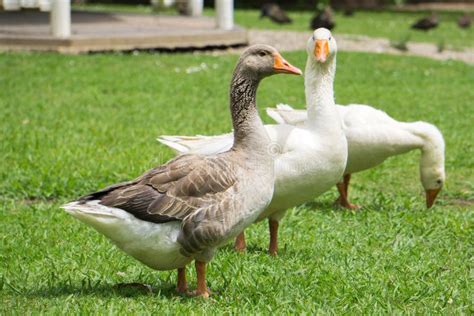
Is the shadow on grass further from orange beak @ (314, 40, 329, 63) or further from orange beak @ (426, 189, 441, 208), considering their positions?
orange beak @ (426, 189, 441, 208)

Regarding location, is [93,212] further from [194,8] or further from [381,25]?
[381,25]

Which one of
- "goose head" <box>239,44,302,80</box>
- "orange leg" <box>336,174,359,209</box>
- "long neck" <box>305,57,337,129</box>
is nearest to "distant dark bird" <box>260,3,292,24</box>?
"orange leg" <box>336,174,359,209</box>

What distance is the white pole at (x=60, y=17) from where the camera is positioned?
16.1 metres

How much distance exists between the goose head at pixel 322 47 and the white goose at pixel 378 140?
739mm

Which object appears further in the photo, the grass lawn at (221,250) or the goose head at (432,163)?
the goose head at (432,163)

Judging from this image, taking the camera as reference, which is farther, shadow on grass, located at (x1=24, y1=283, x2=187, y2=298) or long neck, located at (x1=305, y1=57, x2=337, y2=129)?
long neck, located at (x1=305, y1=57, x2=337, y2=129)

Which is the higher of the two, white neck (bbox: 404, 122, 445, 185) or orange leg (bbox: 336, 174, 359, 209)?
white neck (bbox: 404, 122, 445, 185)

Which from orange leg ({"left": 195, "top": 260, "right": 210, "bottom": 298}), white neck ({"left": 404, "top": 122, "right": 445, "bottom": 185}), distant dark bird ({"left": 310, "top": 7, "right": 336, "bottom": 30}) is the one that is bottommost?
orange leg ({"left": 195, "top": 260, "right": 210, "bottom": 298})

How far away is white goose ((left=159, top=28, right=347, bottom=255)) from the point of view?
6020mm

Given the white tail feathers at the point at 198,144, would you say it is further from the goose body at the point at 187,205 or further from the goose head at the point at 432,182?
the goose head at the point at 432,182

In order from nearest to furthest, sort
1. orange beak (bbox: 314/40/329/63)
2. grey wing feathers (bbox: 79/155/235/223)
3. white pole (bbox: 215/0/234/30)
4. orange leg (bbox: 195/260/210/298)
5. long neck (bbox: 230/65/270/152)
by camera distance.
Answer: grey wing feathers (bbox: 79/155/235/223), orange leg (bbox: 195/260/210/298), long neck (bbox: 230/65/270/152), orange beak (bbox: 314/40/329/63), white pole (bbox: 215/0/234/30)

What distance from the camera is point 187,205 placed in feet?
15.8

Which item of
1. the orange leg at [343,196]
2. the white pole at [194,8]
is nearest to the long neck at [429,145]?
Result: the orange leg at [343,196]

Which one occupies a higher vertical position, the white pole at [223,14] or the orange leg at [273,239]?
the white pole at [223,14]
